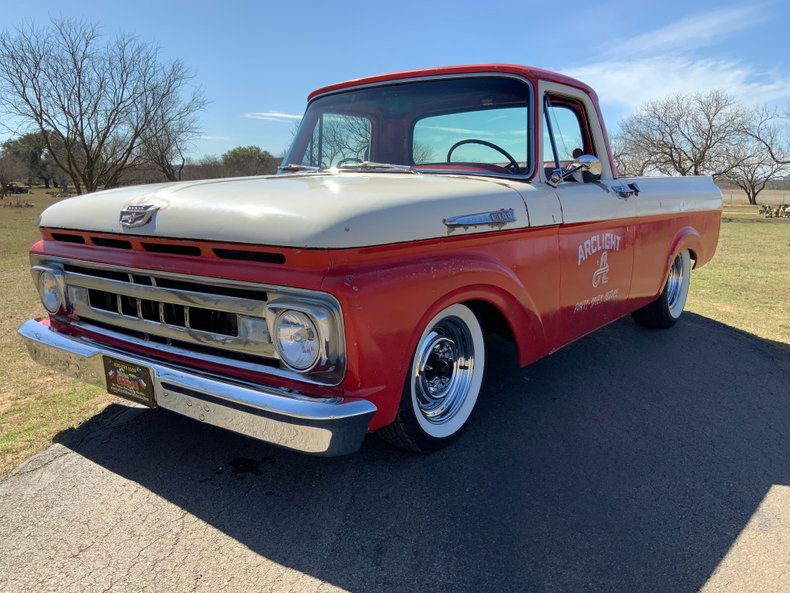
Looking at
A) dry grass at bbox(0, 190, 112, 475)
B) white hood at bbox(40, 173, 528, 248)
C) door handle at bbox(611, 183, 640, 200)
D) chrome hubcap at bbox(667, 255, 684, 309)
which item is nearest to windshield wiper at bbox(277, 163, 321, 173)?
white hood at bbox(40, 173, 528, 248)

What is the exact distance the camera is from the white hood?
212cm

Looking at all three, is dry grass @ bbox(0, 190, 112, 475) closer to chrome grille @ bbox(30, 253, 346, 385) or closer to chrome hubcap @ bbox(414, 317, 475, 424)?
chrome grille @ bbox(30, 253, 346, 385)

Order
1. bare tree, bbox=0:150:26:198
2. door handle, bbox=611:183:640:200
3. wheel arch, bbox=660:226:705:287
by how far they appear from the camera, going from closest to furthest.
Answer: door handle, bbox=611:183:640:200, wheel arch, bbox=660:226:705:287, bare tree, bbox=0:150:26:198

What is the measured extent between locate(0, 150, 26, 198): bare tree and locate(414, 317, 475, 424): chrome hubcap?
53.3 meters

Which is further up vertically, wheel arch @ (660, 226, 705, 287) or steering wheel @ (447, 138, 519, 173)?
steering wheel @ (447, 138, 519, 173)

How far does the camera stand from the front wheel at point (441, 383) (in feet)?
8.55

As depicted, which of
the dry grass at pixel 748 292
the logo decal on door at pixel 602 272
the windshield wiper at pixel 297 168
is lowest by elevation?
the dry grass at pixel 748 292

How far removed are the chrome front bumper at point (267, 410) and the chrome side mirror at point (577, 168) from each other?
183 cm

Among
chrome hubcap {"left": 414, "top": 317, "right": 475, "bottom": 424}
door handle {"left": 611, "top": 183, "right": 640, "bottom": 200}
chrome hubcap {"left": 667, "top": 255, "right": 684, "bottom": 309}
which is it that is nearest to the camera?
chrome hubcap {"left": 414, "top": 317, "right": 475, "bottom": 424}

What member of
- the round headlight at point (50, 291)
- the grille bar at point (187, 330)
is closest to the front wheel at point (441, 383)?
the grille bar at point (187, 330)

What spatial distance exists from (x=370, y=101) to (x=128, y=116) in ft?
60.3

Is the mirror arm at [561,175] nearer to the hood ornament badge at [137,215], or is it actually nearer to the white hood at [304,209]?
the white hood at [304,209]

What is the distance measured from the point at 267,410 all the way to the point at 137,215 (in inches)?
41.4

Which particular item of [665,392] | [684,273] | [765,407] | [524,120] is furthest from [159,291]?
[684,273]
